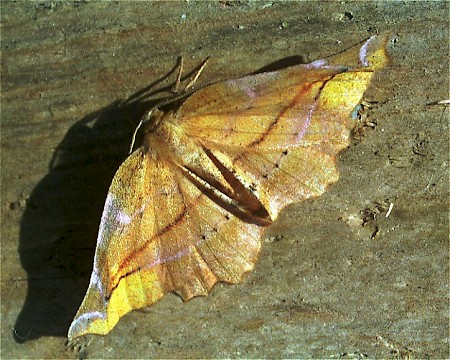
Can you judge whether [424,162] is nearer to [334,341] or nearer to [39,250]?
[334,341]

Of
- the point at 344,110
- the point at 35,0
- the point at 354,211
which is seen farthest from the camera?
the point at 35,0

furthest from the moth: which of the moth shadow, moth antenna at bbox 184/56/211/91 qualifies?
the moth shadow

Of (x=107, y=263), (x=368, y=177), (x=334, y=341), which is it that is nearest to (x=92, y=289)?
(x=107, y=263)

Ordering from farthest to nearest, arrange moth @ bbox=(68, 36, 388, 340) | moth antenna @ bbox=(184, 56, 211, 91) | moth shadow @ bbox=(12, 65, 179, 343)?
moth shadow @ bbox=(12, 65, 179, 343)
moth antenna @ bbox=(184, 56, 211, 91)
moth @ bbox=(68, 36, 388, 340)

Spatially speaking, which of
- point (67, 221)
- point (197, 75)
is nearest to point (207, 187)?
point (197, 75)

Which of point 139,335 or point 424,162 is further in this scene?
point 139,335

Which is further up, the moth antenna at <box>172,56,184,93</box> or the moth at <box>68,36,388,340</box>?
the moth antenna at <box>172,56,184,93</box>

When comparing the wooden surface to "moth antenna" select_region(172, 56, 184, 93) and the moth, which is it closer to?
"moth antenna" select_region(172, 56, 184, 93)

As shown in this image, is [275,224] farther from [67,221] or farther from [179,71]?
[67,221]
